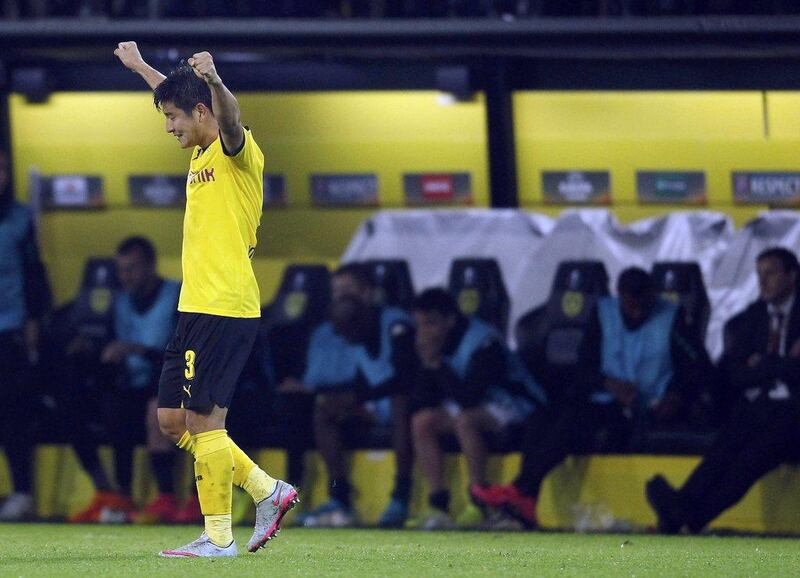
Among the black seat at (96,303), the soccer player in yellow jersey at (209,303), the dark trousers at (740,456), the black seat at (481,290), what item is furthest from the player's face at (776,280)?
the soccer player in yellow jersey at (209,303)

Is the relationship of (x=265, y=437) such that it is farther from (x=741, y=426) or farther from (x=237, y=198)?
(x=237, y=198)

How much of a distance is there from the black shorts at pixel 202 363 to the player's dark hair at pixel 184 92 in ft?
2.39

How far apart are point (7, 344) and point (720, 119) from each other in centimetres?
432

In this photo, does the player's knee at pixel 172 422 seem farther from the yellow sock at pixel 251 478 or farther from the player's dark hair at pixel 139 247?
the player's dark hair at pixel 139 247

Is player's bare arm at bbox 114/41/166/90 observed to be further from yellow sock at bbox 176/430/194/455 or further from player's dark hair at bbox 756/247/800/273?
player's dark hair at bbox 756/247/800/273

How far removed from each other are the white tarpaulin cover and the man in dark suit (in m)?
0.35

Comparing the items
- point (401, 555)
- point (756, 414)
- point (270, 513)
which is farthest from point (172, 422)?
point (756, 414)

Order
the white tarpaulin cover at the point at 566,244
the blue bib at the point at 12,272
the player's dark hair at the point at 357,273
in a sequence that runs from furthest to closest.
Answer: the blue bib at the point at 12,272 → the player's dark hair at the point at 357,273 → the white tarpaulin cover at the point at 566,244

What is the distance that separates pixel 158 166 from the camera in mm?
10062

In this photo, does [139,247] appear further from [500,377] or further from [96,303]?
[500,377]

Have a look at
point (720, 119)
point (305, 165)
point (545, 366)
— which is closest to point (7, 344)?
point (305, 165)

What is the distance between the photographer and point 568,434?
896cm

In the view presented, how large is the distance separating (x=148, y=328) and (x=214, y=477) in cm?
A: 402

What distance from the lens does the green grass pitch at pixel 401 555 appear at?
5.51 metres
